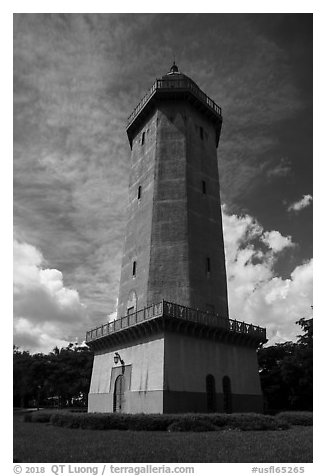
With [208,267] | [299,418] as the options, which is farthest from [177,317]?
[299,418]

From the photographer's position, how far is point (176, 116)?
36.1 meters

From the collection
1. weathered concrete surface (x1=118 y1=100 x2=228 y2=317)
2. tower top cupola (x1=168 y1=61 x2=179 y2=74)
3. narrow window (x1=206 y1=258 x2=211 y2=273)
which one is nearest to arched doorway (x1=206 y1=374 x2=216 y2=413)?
weathered concrete surface (x1=118 y1=100 x2=228 y2=317)

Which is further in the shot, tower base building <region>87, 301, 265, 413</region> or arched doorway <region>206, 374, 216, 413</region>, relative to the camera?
arched doorway <region>206, 374, 216, 413</region>

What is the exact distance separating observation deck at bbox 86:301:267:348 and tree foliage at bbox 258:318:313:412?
414 inches

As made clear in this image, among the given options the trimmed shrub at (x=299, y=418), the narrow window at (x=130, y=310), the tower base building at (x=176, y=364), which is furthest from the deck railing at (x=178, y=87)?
the trimmed shrub at (x=299, y=418)

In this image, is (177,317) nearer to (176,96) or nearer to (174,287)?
(174,287)

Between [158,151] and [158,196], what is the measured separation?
442cm

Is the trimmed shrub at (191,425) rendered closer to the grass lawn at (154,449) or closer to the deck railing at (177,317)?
the grass lawn at (154,449)

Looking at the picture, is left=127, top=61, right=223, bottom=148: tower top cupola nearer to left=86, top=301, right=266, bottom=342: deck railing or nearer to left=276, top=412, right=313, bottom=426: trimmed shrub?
left=86, top=301, right=266, bottom=342: deck railing

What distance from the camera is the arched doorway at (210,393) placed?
27047mm

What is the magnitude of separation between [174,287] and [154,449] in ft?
53.3

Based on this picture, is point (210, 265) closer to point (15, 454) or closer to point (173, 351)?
point (173, 351)

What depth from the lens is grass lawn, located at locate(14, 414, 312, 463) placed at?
11.9m
